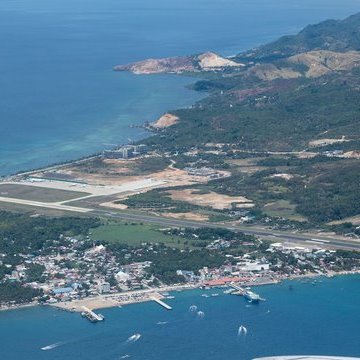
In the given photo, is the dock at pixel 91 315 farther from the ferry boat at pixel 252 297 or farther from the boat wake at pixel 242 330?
the ferry boat at pixel 252 297

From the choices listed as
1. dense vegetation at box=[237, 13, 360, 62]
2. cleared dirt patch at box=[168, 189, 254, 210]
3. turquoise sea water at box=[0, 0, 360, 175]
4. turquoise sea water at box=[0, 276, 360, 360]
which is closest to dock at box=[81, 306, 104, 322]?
turquoise sea water at box=[0, 276, 360, 360]

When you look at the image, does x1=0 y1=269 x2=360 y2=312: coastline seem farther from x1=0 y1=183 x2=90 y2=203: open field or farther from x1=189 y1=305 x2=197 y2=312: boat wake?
x1=0 y1=183 x2=90 y2=203: open field

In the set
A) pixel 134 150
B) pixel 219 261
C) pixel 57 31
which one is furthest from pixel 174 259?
pixel 57 31

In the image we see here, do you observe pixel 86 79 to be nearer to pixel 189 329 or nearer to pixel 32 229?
pixel 32 229

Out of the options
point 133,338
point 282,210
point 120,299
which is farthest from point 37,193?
point 133,338

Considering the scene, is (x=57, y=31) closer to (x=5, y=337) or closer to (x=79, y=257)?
(x=79, y=257)

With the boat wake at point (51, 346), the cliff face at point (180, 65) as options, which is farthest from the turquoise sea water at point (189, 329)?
the cliff face at point (180, 65)
